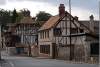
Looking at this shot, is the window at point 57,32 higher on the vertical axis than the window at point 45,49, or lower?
higher

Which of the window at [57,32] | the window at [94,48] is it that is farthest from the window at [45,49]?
the window at [94,48]

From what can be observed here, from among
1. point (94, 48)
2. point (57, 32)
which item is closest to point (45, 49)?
point (57, 32)

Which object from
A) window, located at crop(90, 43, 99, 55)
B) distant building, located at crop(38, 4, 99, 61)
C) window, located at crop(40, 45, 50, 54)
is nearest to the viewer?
window, located at crop(90, 43, 99, 55)

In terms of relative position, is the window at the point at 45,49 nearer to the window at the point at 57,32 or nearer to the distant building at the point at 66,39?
the distant building at the point at 66,39

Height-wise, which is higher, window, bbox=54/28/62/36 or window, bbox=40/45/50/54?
window, bbox=54/28/62/36

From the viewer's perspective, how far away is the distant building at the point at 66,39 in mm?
56772

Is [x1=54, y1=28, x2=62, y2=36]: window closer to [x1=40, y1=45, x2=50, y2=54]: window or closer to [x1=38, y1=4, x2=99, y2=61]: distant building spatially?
[x1=38, y1=4, x2=99, y2=61]: distant building

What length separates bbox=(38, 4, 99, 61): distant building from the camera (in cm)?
5677

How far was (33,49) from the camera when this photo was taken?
92.2 metres

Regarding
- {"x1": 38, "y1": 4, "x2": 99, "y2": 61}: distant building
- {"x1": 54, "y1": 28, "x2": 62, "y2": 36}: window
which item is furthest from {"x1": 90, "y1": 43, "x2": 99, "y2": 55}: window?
{"x1": 54, "y1": 28, "x2": 62, "y2": 36}: window

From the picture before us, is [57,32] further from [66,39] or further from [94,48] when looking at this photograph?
[94,48]

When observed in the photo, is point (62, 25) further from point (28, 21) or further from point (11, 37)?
point (11, 37)

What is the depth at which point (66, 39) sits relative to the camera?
2694 inches

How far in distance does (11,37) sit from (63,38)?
180 feet
